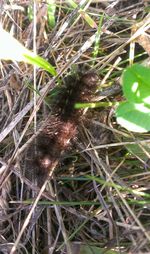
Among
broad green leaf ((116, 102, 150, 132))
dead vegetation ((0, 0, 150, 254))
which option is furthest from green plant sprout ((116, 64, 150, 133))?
dead vegetation ((0, 0, 150, 254))

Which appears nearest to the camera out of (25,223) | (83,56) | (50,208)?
(25,223)

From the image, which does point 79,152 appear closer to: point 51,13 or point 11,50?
point 11,50

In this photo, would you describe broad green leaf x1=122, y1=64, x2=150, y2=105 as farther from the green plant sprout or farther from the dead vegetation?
the dead vegetation

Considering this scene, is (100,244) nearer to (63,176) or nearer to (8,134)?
(63,176)

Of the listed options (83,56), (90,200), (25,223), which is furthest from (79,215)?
(83,56)

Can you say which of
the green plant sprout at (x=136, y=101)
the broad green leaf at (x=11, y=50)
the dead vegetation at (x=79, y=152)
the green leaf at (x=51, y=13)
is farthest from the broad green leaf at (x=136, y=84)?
A: the green leaf at (x=51, y=13)

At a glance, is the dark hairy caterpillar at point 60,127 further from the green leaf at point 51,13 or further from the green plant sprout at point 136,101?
the green leaf at point 51,13

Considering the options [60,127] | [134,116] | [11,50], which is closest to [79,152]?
[60,127]
